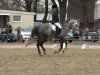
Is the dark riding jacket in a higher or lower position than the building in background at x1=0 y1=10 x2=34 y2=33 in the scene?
higher

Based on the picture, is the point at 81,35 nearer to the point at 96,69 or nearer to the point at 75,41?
the point at 75,41

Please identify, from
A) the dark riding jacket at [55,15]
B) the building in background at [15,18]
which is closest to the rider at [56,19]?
the dark riding jacket at [55,15]

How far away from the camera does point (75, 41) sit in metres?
39.8

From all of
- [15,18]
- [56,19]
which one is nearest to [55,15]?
[56,19]

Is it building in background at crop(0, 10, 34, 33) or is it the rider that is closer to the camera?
the rider

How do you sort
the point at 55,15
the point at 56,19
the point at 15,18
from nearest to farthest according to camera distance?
the point at 55,15
the point at 56,19
the point at 15,18

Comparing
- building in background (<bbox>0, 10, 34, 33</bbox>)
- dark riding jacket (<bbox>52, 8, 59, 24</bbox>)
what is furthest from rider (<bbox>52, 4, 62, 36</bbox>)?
building in background (<bbox>0, 10, 34, 33</bbox>)

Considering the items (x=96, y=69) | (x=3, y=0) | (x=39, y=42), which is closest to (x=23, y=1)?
(x=3, y=0)

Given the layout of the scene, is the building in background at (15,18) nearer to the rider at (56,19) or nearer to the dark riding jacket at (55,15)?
the rider at (56,19)

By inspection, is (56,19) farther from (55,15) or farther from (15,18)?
(15,18)

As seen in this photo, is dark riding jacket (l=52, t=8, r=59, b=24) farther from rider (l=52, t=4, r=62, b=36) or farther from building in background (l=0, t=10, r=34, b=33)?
building in background (l=0, t=10, r=34, b=33)

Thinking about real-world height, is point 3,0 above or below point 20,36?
above

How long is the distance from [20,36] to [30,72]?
2811 cm

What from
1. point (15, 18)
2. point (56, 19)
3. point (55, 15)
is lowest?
point (15, 18)
